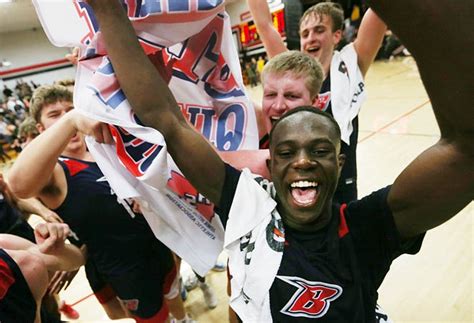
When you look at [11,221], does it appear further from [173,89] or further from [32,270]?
[173,89]

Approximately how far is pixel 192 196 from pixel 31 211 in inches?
50.8

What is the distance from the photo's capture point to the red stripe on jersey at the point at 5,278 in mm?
980

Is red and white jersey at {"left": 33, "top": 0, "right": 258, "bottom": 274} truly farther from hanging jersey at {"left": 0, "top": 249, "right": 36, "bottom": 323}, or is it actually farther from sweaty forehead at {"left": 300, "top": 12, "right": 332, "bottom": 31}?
sweaty forehead at {"left": 300, "top": 12, "right": 332, "bottom": 31}

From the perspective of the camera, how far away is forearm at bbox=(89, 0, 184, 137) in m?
0.79

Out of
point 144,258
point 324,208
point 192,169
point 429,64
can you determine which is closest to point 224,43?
point 192,169

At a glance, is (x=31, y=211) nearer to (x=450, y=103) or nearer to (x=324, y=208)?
(x=324, y=208)

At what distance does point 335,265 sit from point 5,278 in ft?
2.91

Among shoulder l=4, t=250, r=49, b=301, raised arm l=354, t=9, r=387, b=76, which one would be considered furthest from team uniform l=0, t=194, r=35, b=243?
raised arm l=354, t=9, r=387, b=76

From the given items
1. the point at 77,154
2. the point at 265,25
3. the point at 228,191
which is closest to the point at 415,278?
the point at 265,25

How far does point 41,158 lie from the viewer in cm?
122

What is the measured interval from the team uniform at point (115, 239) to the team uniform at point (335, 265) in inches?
31.5

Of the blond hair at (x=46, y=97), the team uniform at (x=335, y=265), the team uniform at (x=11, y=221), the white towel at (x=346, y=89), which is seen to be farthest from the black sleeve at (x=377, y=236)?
the team uniform at (x=11, y=221)

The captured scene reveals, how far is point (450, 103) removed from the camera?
52 cm

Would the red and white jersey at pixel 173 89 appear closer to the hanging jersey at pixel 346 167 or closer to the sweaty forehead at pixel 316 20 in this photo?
the hanging jersey at pixel 346 167
